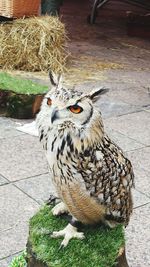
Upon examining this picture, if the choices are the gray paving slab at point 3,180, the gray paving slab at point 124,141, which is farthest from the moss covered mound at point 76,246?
the gray paving slab at point 124,141

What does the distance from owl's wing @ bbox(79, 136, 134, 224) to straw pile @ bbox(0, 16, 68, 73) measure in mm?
4332

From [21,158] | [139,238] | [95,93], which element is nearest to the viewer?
[95,93]

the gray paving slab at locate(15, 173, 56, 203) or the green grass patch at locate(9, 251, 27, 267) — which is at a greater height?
the green grass patch at locate(9, 251, 27, 267)

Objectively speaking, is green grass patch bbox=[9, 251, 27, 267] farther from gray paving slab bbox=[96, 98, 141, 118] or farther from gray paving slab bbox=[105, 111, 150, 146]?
gray paving slab bbox=[96, 98, 141, 118]

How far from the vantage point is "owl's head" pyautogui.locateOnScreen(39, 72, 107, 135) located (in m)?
2.08

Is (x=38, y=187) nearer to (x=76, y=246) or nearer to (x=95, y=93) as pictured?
(x=76, y=246)

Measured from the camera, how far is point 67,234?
8.04 feet

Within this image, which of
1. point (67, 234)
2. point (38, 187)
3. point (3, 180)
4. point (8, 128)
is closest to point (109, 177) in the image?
point (67, 234)

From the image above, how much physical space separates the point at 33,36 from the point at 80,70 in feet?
2.62

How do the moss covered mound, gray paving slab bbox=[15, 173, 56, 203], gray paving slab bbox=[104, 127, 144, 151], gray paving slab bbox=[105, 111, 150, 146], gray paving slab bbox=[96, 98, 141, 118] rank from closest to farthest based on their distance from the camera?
1. the moss covered mound
2. gray paving slab bbox=[15, 173, 56, 203]
3. gray paving slab bbox=[104, 127, 144, 151]
4. gray paving slab bbox=[105, 111, 150, 146]
5. gray paving slab bbox=[96, 98, 141, 118]

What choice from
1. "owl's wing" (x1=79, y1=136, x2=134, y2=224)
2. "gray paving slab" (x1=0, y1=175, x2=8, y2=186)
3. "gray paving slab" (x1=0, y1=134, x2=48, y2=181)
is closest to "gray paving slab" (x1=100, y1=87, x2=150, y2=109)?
"gray paving slab" (x1=0, y1=134, x2=48, y2=181)

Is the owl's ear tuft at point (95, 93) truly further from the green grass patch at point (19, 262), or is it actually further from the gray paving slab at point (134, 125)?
the gray paving slab at point (134, 125)

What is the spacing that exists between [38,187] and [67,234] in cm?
131

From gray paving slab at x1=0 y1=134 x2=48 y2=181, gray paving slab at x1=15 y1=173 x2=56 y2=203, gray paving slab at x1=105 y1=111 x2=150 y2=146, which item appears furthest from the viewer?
gray paving slab at x1=105 y1=111 x2=150 y2=146
